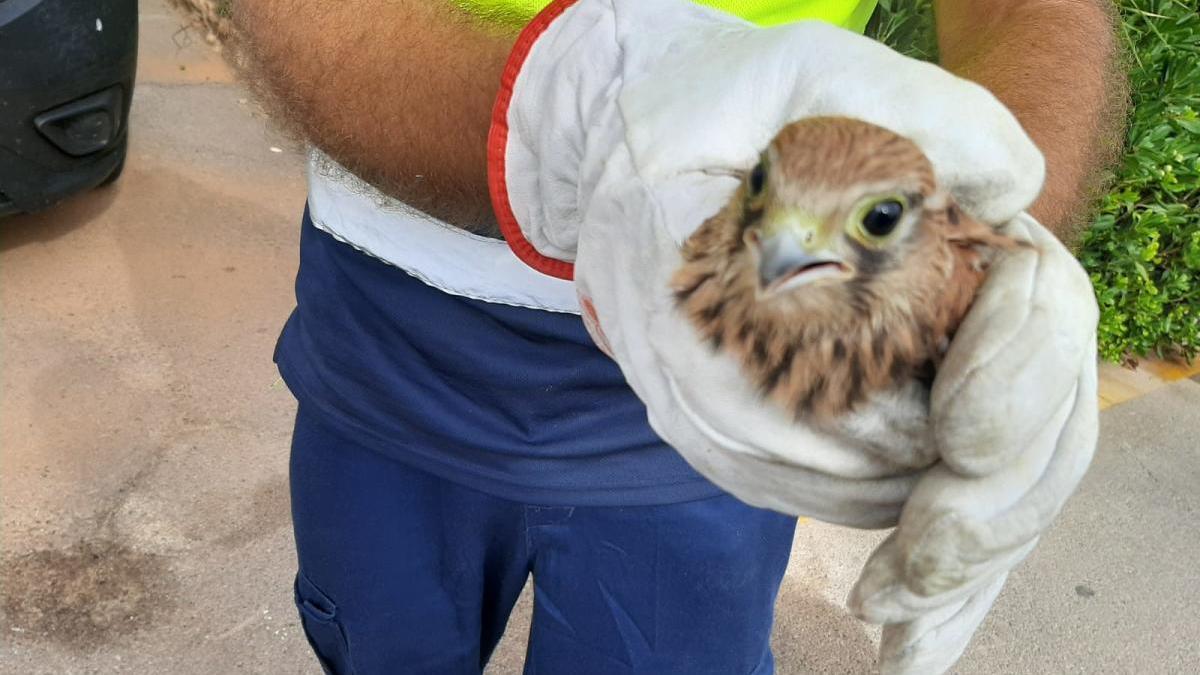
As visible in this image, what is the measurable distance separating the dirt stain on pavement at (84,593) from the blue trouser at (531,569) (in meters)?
1.13

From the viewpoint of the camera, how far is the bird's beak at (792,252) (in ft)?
3.01

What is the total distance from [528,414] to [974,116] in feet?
2.77

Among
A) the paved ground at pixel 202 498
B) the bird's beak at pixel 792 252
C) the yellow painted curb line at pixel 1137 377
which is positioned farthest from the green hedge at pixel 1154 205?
the bird's beak at pixel 792 252

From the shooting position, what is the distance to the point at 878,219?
0.96 meters

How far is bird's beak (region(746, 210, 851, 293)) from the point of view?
3.01 ft

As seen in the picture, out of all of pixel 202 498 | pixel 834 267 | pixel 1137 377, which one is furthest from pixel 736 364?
pixel 1137 377

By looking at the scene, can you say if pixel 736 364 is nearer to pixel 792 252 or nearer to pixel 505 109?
pixel 792 252

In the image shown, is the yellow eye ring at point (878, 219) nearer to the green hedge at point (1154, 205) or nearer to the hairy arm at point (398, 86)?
the hairy arm at point (398, 86)

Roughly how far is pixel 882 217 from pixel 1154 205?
3612 mm

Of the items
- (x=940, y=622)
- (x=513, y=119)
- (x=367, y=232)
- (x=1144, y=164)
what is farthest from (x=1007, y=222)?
(x=1144, y=164)

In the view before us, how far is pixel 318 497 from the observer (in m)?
1.84

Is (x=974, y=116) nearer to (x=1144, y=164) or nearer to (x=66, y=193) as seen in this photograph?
(x=1144, y=164)

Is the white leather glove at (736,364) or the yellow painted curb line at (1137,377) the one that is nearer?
the white leather glove at (736,364)

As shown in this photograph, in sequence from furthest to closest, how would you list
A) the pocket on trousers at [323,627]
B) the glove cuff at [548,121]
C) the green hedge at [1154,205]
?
1. the green hedge at [1154,205]
2. the pocket on trousers at [323,627]
3. the glove cuff at [548,121]
